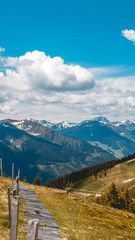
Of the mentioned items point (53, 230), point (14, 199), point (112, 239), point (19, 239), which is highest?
point (14, 199)

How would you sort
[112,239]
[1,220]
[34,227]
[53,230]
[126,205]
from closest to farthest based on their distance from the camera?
[34,227]
[1,220]
[53,230]
[112,239]
[126,205]

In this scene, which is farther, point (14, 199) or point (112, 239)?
point (112, 239)

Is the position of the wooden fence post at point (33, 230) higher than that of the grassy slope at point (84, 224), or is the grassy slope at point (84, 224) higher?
the wooden fence post at point (33, 230)

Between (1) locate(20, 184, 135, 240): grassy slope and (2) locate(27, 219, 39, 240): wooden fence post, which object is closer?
(2) locate(27, 219, 39, 240): wooden fence post

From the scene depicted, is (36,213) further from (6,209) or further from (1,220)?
(1,220)

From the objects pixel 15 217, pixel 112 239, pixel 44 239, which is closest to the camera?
pixel 15 217

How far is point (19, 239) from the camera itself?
14438 mm

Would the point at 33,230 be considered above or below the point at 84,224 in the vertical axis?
above

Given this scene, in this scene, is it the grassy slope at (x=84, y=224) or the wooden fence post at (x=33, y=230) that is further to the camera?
the grassy slope at (x=84, y=224)

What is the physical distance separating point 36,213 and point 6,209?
4.21 m

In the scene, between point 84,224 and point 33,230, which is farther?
point 84,224

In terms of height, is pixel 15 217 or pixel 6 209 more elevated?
pixel 15 217

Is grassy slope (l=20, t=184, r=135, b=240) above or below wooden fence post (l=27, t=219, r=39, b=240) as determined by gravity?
below

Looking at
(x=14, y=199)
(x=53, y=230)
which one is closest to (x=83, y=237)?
(x=53, y=230)
